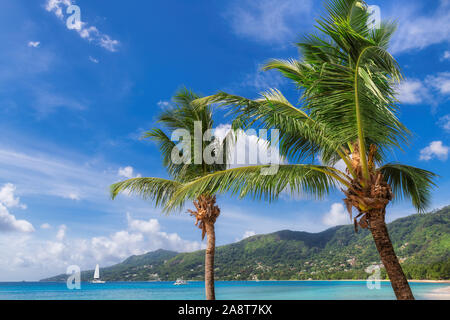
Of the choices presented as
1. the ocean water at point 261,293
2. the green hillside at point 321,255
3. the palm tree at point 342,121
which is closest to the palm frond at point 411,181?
the palm tree at point 342,121

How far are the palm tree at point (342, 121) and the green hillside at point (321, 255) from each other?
139 ft

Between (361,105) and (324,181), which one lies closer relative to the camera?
(361,105)

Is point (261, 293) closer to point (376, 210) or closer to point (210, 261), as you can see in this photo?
point (210, 261)

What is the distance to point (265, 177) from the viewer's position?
5930mm

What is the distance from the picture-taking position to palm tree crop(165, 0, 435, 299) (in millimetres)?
5043

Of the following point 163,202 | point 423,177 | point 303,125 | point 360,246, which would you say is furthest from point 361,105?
point 360,246

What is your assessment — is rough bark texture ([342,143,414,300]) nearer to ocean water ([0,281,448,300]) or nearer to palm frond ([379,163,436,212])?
palm frond ([379,163,436,212])

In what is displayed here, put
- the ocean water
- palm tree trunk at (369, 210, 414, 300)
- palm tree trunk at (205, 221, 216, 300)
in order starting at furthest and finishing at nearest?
1. the ocean water
2. palm tree trunk at (205, 221, 216, 300)
3. palm tree trunk at (369, 210, 414, 300)

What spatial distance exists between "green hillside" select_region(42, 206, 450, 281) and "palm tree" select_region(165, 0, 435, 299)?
42353mm

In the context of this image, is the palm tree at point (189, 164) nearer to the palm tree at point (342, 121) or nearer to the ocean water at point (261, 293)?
the palm tree at point (342, 121)

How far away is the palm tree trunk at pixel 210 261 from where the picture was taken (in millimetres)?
9041

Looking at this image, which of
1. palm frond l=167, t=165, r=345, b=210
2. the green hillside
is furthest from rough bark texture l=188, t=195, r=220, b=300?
the green hillside
